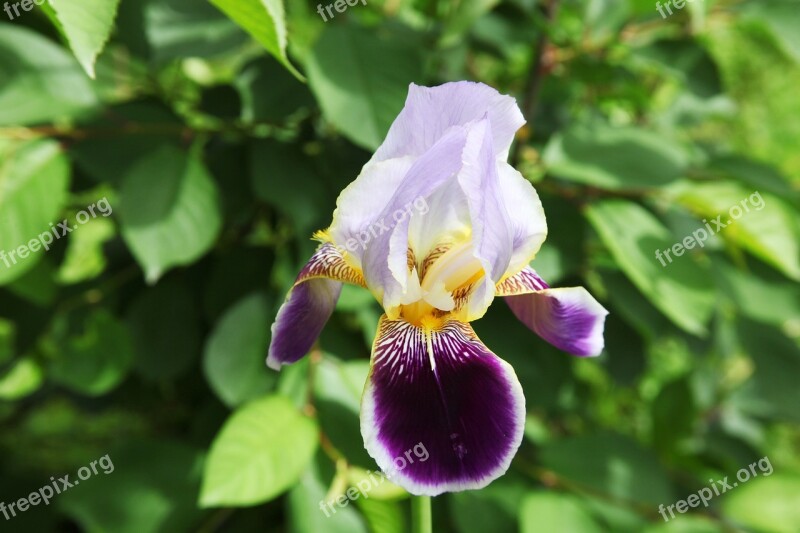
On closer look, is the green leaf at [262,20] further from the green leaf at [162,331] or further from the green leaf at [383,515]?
the green leaf at [162,331]

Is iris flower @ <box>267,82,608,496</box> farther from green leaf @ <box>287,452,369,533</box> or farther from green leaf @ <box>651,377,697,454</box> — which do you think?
green leaf @ <box>651,377,697,454</box>

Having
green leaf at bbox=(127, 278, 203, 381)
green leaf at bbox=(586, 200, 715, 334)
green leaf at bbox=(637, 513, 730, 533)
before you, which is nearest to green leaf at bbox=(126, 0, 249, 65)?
green leaf at bbox=(127, 278, 203, 381)

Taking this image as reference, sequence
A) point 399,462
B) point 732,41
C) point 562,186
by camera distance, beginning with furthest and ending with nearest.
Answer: point 732,41, point 562,186, point 399,462

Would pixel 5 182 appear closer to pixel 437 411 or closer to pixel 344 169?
pixel 344 169

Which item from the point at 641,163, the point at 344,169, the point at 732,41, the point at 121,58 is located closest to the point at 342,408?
the point at 344,169

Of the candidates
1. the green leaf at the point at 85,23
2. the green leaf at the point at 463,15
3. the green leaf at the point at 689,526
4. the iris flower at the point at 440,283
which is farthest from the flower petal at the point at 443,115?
the green leaf at the point at 689,526

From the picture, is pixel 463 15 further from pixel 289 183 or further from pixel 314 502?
pixel 314 502
